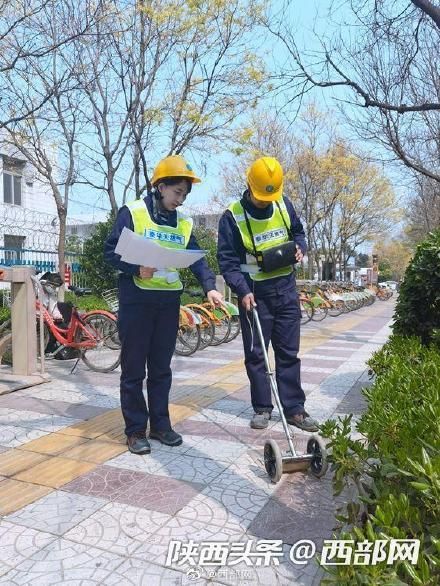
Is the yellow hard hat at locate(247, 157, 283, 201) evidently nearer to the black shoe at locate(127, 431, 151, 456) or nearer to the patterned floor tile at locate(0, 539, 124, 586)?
the black shoe at locate(127, 431, 151, 456)

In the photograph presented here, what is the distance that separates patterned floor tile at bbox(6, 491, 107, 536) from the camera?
7.81 ft

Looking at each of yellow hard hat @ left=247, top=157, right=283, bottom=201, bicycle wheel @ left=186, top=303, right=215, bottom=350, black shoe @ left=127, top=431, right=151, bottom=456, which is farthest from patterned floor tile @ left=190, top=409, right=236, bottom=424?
bicycle wheel @ left=186, top=303, right=215, bottom=350

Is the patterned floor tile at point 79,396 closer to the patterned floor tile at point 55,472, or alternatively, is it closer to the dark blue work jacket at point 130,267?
the patterned floor tile at point 55,472

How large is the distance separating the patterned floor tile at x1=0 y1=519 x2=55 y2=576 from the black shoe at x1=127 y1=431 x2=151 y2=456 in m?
0.98

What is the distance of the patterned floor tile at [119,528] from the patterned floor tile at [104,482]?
0.18 metres

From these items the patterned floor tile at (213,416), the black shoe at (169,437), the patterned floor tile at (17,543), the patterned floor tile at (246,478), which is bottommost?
the patterned floor tile at (213,416)

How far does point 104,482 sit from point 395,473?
1859 mm

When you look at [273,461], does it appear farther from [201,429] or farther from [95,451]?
[95,451]

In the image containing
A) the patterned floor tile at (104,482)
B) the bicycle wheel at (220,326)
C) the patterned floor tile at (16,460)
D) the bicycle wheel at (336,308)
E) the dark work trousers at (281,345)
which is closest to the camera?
the patterned floor tile at (104,482)

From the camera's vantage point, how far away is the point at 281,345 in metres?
3.80

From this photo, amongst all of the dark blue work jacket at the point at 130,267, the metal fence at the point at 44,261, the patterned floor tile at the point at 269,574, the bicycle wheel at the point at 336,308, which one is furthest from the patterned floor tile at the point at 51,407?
the bicycle wheel at the point at 336,308

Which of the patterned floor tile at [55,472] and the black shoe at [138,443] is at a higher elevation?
the black shoe at [138,443]

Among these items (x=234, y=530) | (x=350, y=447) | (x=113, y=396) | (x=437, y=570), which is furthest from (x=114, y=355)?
(x=437, y=570)

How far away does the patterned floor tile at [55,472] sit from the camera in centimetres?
289
